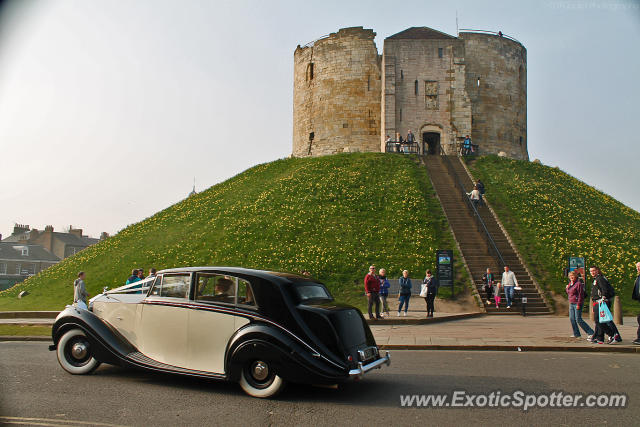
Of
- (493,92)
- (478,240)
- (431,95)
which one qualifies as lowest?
(478,240)

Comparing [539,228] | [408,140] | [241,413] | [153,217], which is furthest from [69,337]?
[408,140]

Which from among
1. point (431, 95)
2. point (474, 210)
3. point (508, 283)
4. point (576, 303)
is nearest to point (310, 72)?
point (431, 95)

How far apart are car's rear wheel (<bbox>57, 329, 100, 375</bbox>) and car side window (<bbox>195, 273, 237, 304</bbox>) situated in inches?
85.3

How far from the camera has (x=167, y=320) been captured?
24.7 ft

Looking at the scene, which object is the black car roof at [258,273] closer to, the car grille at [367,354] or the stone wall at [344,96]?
the car grille at [367,354]

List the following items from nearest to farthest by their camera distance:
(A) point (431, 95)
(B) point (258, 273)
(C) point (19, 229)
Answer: (B) point (258, 273)
(A) point (431, 95)
(C) point (19, 229)

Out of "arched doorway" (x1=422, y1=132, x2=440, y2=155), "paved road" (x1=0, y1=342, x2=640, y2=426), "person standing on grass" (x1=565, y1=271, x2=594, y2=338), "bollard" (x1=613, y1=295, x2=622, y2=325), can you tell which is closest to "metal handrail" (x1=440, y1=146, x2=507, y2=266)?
"arched doorway" (x1=422, y1=132, x2=440, y2=155)

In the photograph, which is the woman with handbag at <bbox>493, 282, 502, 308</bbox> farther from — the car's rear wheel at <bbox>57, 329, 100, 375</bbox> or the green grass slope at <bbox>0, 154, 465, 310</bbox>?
the car's rear wheel at <bbox>57, 329, 100, 375</bbox>

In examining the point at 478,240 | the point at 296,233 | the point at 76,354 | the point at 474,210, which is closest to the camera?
the point at 76,354

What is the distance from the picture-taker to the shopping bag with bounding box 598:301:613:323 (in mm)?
11398

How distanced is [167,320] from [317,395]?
7.86 feet

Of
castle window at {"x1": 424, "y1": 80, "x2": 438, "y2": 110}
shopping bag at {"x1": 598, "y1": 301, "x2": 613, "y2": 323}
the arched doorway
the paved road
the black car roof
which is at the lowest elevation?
the paved road

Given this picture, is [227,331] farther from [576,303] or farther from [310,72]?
[310,72]

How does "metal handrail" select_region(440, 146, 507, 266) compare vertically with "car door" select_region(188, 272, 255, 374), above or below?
above
